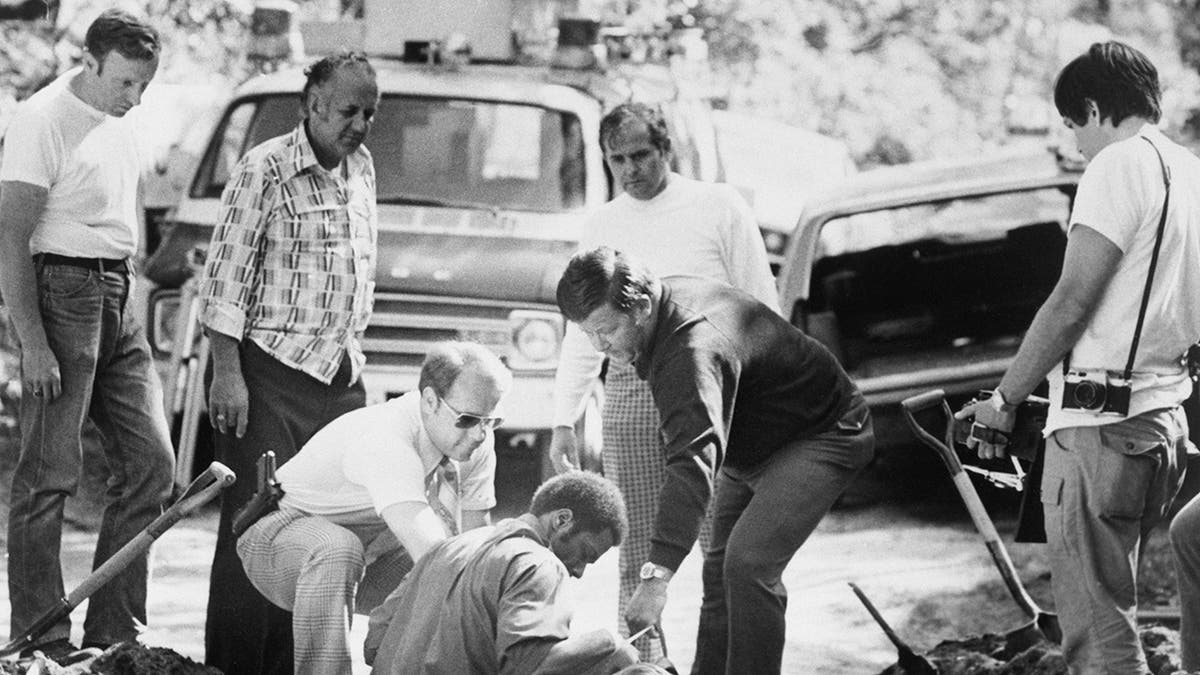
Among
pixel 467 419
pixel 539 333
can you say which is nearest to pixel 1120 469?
pixel 467 419

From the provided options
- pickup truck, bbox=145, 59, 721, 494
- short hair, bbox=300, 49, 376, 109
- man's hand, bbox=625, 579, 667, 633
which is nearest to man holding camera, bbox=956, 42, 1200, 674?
man's hand, bbox=625, 579, 667, 633

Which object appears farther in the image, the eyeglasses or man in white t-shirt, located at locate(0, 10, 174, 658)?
man in white t-shirt, located at locate(0, 10, 174, 658)

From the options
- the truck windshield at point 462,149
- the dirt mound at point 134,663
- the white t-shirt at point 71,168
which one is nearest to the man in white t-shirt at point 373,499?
the dirt mound at point 134,663

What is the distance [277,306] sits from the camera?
6.34m

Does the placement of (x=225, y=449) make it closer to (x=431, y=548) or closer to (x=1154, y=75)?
(x=431, y=548)

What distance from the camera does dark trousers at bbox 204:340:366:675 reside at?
627 centimetres

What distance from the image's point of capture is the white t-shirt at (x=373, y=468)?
217 inches

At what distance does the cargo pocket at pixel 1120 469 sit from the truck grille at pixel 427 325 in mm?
4014

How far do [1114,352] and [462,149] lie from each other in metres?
4.93

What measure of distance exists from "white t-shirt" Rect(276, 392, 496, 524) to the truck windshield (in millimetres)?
3589

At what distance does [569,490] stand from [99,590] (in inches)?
82.2

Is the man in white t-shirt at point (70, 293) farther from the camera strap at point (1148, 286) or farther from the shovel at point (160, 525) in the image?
the camera strap at point (1148, 286)

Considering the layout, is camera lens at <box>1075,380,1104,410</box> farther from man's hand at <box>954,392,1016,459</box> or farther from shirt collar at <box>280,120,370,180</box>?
shirt collar at <box>280,120,370,180</box>

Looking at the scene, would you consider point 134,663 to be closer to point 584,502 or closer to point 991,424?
point 584,502
